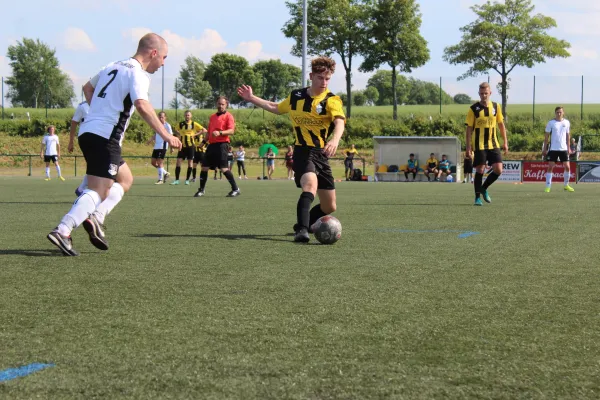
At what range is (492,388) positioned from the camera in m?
2.66

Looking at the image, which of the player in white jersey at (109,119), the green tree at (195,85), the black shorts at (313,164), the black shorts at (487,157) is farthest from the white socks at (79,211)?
the green tree at (195,85)

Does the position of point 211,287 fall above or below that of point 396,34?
below

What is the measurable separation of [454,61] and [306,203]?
53434 mm

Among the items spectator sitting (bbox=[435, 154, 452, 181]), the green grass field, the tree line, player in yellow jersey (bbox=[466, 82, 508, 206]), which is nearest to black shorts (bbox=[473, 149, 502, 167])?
player in yellow jersey (bbox=[466, 82, 508, 206])

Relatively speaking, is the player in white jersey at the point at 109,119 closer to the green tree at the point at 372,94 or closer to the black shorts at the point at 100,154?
the black shorts at the point at 100,154

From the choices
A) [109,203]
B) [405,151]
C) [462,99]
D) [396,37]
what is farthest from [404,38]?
[109,203]

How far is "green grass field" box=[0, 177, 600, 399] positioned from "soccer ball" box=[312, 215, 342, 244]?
13 centimetres

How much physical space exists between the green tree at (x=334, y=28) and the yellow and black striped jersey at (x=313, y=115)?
53.2 meters

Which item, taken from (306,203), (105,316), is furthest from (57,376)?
(306,203)

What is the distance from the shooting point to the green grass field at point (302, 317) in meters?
2.71

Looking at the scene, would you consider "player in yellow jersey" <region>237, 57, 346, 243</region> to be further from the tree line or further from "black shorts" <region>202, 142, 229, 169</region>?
the tree line

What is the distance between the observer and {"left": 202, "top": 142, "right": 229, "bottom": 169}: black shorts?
15.7 m

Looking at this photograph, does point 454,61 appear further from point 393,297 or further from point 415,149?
point 393,297

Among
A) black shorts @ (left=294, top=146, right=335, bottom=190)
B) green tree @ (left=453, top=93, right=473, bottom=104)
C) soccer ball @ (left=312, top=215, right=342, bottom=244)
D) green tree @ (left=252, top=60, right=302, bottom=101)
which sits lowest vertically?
soccer ball @ (left=312, top=215, right=342, bottom=244)
